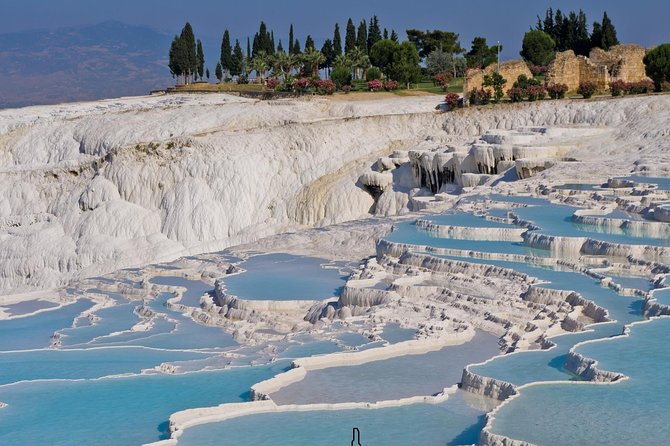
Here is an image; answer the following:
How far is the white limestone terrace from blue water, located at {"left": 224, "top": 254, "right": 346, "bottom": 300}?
812 centimetres

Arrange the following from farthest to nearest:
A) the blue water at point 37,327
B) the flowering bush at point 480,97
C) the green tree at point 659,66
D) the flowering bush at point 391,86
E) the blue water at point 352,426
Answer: the flowering bush at point 391,86
the flowering bush at point 480,97
the green tree at point 659,66
the blue water at point 37,327
the blue water at point 352,426

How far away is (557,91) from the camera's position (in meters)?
35.4

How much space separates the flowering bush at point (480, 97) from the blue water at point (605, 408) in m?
24.6

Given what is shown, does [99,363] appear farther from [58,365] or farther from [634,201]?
[634,201]

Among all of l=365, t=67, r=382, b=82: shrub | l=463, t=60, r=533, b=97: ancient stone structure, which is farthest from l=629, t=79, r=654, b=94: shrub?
l=365, t=67, r=382, b=82: shrub

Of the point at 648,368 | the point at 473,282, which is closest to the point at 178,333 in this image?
the point at 473,282

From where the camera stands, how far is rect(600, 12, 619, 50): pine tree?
52.6m

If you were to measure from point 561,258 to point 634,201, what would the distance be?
447cm

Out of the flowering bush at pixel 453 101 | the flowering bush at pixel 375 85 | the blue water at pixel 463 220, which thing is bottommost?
the blue water at pixel 463 220

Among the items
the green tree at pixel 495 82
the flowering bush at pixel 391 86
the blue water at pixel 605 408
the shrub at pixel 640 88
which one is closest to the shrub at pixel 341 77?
the flowering bush at pixel 391 86

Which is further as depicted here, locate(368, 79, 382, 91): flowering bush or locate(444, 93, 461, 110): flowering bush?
locate(368, 79, 382, 91): flowering bush

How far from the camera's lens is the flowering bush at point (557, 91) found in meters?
35.4

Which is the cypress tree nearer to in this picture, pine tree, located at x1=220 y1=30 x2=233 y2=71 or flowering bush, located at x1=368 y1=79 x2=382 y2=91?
pine tree, located at x1=220 y1=30 x2=233 y2=71

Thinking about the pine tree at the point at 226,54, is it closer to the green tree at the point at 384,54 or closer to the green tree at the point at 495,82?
the green tree at the point at 384,54
